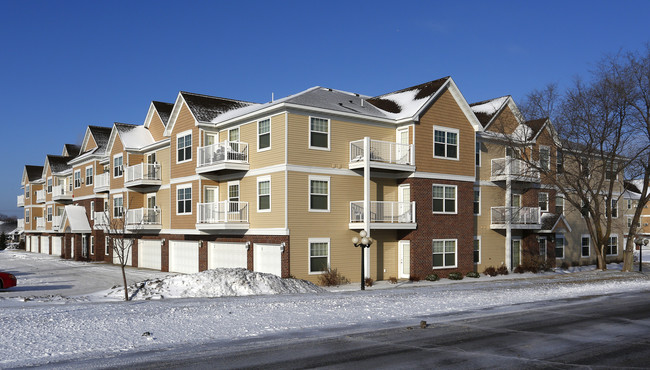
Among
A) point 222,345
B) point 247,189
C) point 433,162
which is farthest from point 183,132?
point 222,345

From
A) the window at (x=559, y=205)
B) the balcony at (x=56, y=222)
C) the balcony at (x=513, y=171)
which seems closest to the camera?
the balcony at (x=513, y=171)

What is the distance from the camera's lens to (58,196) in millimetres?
57344

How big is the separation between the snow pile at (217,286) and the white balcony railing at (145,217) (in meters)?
14.7

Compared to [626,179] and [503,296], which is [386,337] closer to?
[503,296]

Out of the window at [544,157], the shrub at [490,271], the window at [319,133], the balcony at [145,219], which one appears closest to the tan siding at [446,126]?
the window at [544,157]

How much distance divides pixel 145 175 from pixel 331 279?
58.3 ft

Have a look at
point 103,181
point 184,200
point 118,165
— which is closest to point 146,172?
point 118,165

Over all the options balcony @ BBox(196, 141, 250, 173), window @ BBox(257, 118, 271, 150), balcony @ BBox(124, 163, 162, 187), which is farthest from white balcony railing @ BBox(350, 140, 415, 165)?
balcony @ BBox(124, 163, 162, 187)

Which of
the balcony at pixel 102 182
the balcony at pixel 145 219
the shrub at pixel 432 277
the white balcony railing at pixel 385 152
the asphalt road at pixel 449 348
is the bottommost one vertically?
the shrub at pixel 432 277

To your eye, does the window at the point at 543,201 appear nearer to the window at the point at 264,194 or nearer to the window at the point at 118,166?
the window at the point at 264,194

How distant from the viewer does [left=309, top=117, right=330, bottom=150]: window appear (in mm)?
28781

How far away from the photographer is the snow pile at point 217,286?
22.8 metres

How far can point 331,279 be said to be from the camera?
28.0m

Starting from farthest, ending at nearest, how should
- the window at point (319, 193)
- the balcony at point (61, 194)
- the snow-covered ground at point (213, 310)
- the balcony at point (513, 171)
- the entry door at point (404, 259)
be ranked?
the balcony at point (61, 194)
the balcony at point (513, 171)
the entry door at point (404, 259)
the window at point (319, 193)
the snow-covered ground at point (213, 310)
